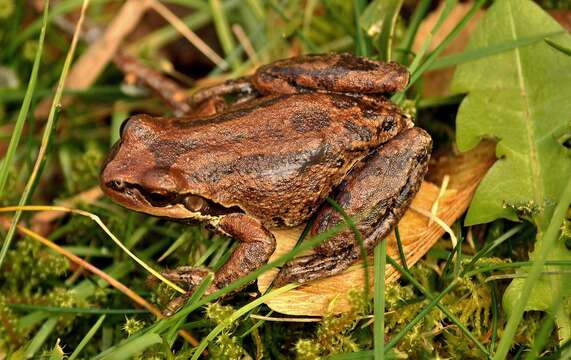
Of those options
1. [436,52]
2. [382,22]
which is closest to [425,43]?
[436,52]

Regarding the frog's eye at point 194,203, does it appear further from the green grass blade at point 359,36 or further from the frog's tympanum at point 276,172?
the green grass blade at point 359,36

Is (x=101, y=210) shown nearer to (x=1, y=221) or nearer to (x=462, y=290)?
(x=1, y=221)

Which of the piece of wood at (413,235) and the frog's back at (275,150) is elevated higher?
the frog's back at (275,150)

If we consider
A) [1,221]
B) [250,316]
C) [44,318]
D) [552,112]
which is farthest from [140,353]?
[552,112]

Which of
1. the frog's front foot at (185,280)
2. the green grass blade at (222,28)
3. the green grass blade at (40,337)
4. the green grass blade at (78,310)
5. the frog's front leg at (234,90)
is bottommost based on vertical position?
the green grass blade at (40,337)

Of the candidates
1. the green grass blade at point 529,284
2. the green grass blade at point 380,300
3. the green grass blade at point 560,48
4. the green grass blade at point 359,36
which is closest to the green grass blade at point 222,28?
the green grass blade at point 359,36

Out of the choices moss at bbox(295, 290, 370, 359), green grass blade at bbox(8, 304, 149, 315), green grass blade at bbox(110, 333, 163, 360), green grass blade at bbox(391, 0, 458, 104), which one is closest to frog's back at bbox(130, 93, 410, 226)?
green grass blade at bbox(391, 0, 458, 104)
